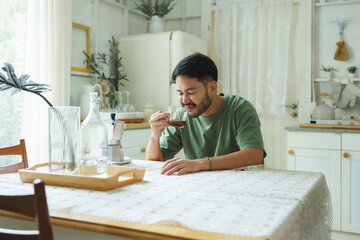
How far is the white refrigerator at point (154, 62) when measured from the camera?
3688 mm

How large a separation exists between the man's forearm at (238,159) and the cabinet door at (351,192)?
155 cm

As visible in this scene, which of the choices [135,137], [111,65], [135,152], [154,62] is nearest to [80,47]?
[111,65]

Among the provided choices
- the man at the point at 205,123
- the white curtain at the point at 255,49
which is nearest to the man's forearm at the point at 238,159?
the man at the point at 205,123

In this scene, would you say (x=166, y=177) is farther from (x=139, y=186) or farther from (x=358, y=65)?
(x=358, y=65)

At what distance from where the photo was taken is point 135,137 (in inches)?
126

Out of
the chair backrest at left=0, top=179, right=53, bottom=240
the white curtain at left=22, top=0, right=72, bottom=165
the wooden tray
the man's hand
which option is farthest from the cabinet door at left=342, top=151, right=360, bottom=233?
the chair backrest at left=0, top=179, right=53, bottom=240

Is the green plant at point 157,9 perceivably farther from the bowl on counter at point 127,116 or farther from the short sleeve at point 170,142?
the short sleeve at point 170,142

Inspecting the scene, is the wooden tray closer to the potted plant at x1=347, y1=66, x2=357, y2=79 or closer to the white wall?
the white wall

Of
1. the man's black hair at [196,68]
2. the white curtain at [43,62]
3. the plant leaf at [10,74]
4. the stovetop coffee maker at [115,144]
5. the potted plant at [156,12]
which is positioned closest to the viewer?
the plant leaf at [10,74]

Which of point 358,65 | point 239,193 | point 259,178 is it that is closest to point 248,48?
point 358,65

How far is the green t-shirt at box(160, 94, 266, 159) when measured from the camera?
6.09ft

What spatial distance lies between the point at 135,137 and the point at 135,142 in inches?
1.7

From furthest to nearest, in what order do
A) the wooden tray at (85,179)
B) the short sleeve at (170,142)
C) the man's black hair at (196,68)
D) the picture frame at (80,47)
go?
the picture frame at (80,47) < the short sleeve at (170,142) < the man's black hair at (196,68) < the wooden tray at (85,179)

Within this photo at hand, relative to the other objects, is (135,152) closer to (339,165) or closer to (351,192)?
(339,165)
